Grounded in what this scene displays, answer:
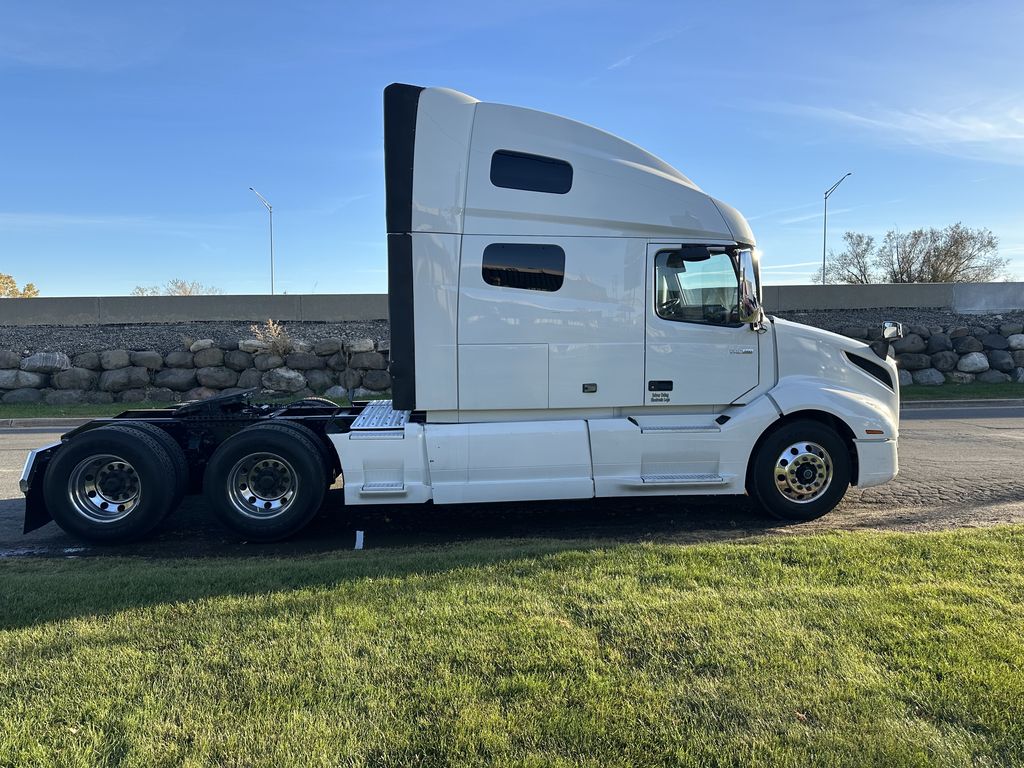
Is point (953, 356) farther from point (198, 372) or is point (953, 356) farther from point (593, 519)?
point (198, 372)

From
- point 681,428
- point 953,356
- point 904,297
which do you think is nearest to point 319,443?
point 681,428

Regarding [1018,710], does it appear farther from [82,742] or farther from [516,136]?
[516,136]

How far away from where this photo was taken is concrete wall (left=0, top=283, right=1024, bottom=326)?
64.1 feet

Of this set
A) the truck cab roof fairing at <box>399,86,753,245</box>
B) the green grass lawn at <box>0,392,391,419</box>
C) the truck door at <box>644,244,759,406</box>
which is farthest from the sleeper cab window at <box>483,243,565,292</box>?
the green grass lawn at <box>0,392,391,419</box>

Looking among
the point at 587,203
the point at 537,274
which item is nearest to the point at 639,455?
the point at 537,274

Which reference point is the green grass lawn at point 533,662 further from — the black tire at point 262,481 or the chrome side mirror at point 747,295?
the chrome side mirror at point 747,295

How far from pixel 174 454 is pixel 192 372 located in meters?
11.3

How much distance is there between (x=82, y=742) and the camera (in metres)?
2.56

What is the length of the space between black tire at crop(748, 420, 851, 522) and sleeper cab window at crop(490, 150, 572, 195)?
3160 millimetres

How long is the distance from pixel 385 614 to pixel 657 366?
11.8 ft

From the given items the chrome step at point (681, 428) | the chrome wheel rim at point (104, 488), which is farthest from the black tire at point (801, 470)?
the chrome wheel rim at point (104, 488)

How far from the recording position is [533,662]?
3123 millimetres

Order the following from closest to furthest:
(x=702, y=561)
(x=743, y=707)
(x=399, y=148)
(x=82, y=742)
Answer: (x=82, y=742), (x=743, y=707), (x=702, y=561), (x=399, y=148)

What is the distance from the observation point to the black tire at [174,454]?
19.8ft
